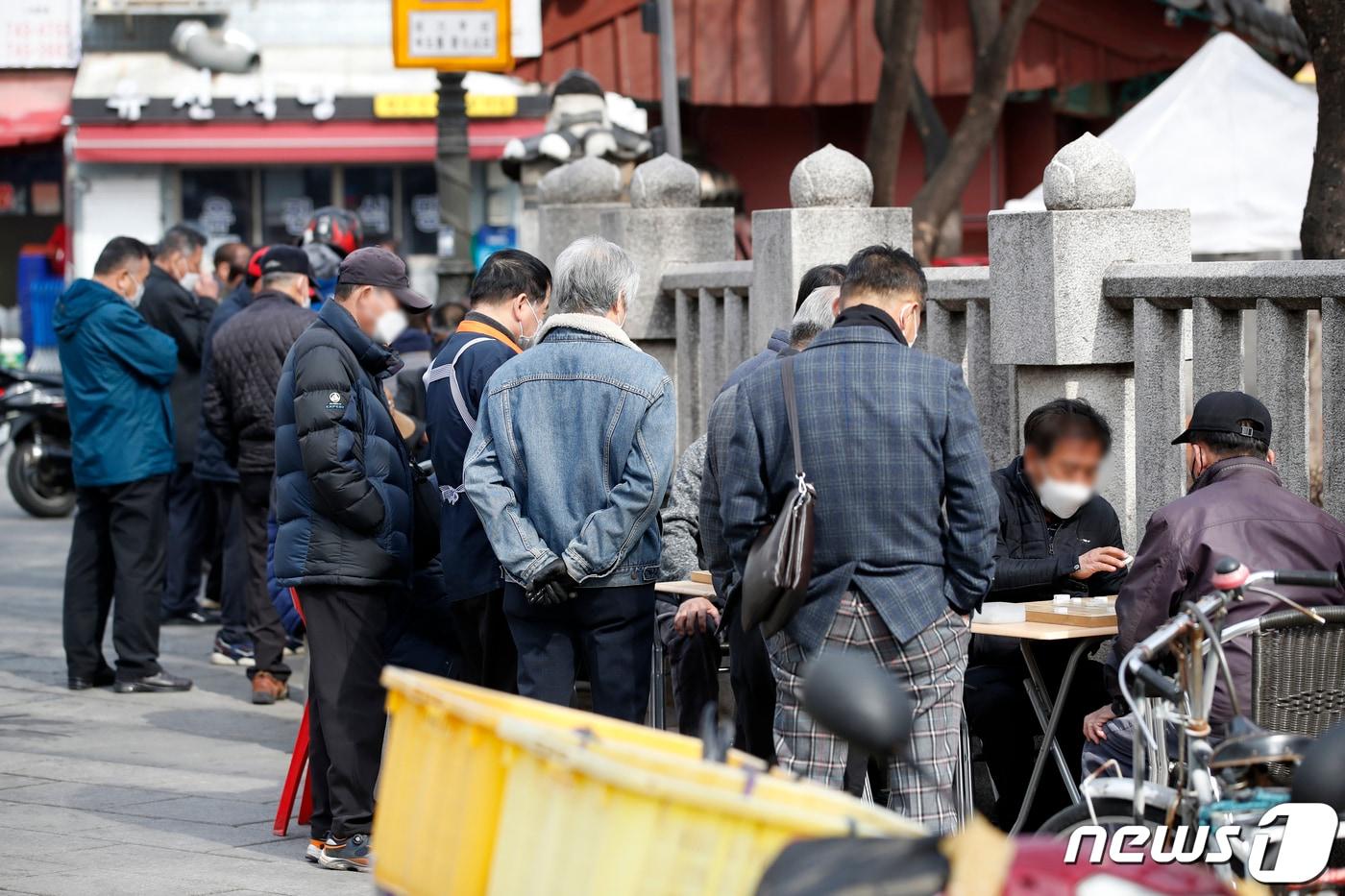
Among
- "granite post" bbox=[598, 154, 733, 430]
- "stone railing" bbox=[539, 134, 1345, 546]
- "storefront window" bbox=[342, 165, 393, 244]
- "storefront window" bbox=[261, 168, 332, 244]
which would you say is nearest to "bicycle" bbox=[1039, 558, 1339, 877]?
"stone railing" bbox=[539, 134, 1345, 546]

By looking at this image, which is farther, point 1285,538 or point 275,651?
point 275,651

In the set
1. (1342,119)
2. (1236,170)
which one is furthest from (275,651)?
(1236,170)

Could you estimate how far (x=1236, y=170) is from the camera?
1259 cm

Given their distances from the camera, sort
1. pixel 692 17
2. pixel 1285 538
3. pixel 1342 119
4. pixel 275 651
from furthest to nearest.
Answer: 1. pixel 692 17
2. pixel 275 651
3. pixel 1342 119
4. pixel 1285 538

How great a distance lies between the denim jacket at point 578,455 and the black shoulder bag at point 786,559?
80 cm

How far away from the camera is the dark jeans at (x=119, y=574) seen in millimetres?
9359

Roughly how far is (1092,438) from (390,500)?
2344 mm

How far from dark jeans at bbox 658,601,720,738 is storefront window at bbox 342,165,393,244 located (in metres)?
17.8

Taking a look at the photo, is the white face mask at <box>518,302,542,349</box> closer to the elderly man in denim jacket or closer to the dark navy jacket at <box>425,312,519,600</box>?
the dark navy jacket at <box>425,312,519,600</box>

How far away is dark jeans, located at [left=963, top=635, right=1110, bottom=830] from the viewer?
6.68 meters

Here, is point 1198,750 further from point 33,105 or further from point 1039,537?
point 33,105

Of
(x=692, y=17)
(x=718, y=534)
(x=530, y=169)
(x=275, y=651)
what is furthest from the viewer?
(x=692, y=17)

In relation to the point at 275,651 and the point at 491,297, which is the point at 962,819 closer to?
the point at 491,297

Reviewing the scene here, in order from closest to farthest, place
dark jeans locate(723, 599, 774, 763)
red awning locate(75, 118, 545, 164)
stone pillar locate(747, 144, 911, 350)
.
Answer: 1. dark jeans locate(723, 599, 774, 763)
2. stone pillar locate(747, 144, 911, 350)
3. red awning locate(75, 118, 545, 164)
